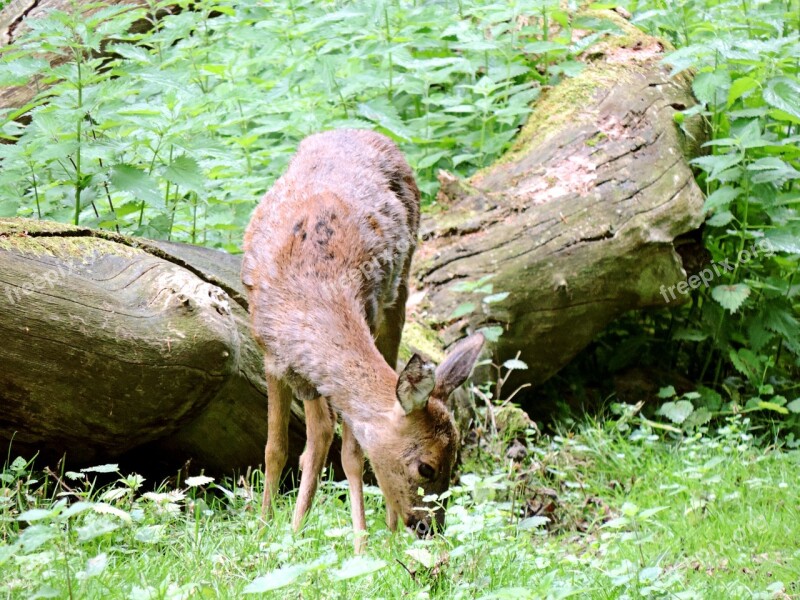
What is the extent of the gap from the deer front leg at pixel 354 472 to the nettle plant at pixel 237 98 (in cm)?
177

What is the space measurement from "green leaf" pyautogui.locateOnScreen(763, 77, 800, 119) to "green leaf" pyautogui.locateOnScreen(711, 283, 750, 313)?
4.36ft

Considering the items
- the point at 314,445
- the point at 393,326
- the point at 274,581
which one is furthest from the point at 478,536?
the point at 393,326

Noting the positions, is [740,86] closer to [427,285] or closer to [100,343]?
[427,285]

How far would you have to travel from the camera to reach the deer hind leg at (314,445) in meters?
5.13

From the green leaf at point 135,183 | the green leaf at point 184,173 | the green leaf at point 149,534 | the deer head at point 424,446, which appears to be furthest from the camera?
the green leaf at point 184,173

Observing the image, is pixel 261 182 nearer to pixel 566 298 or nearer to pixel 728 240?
pixel 566 298

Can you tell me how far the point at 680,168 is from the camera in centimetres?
741

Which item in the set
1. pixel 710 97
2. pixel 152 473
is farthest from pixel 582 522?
pixel 710 97

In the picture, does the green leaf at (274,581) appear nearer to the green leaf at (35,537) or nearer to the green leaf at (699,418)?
the green leaf at (35,537)

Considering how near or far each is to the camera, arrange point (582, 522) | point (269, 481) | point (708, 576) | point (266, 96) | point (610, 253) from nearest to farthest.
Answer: point (708, 576) → point (269, 481) → point (582, 522) → point (610, 253) → point (266, 96)

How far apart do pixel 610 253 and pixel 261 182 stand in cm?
261

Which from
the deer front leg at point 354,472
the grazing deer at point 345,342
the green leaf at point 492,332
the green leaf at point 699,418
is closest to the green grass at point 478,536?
the deer front leg at point 354,472

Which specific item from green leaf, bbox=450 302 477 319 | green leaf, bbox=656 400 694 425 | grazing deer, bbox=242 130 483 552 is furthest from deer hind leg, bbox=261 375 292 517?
green leaf, bbox=656 400 694 425

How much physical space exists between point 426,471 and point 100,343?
1.66 metres
